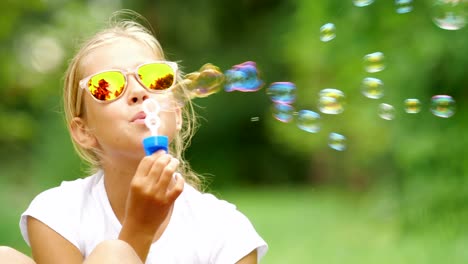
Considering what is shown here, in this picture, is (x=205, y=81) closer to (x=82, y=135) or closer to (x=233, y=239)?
(x=82, y=135)

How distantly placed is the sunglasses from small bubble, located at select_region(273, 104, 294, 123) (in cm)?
65

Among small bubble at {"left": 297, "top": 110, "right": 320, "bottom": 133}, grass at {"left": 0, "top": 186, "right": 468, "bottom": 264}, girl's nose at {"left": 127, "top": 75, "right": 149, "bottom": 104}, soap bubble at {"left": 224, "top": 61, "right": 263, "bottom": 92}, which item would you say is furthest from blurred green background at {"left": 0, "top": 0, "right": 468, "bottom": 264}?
girl's nose at {"left": 127, "top": 75, "right": 149, "bottom": 104}

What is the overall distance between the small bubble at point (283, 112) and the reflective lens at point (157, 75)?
2.09 feet

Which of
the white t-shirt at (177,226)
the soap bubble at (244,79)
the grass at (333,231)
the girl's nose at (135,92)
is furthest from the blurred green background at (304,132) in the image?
the girl's nose at (135,92)

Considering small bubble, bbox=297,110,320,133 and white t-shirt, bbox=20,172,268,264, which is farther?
small bubble, bbox=297,110,320,133

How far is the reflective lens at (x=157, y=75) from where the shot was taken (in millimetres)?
2201

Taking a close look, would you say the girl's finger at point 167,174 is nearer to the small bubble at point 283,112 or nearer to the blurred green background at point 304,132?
the blurred green background at point 304,132

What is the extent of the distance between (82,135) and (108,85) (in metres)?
0.25

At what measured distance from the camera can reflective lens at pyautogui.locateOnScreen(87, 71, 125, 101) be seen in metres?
2.18

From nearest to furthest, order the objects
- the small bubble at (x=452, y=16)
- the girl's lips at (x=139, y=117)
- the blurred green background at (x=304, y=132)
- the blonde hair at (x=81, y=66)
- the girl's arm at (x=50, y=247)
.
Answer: the girl's lips at (x=139, y=117) < the girl's arm at (x=50, y=247) < the blonde hair at (x=81, y=66) < the small bubble at (x=452, y=16) < the blurred green background at (x=304, y=132)

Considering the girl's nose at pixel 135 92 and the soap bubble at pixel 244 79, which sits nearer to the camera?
the girl's nose at pixel 135 92

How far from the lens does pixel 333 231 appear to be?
7.23m

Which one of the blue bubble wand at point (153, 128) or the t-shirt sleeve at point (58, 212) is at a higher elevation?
the blue bubble wand at point (153, 128)

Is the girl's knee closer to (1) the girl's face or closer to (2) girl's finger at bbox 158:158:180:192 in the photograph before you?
(2) girl's finger at bbox 158:158:180:192
